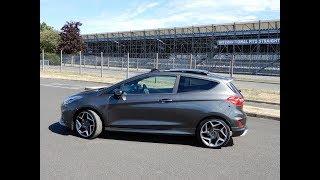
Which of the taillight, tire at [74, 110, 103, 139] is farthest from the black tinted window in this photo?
tire at [74, 110, 103, 139]

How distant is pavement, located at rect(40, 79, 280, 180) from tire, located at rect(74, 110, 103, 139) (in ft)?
0.51

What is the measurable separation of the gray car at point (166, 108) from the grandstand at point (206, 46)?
23413mm

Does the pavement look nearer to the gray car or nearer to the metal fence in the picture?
the gray car

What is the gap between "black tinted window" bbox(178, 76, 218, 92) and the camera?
25.9ft

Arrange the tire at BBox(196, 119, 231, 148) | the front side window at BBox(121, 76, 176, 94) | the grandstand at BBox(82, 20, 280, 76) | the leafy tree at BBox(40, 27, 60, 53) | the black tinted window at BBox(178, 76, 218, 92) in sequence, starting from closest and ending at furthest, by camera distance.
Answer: the tire at BBox(196, 119, 231, 148) < the black tinted window at BBox(178, 76, 218, 92) < the front side window at BBox(121, 76, 176, 94) < the grandstand at BBox(82, 20, 280, 76) < the leafy tree at BBox(40, 27, 60, 53)

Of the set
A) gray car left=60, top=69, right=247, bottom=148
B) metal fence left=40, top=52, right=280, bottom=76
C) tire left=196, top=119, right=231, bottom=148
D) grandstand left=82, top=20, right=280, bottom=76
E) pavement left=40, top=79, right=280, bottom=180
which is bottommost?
pavement left=40, top=79, right=280, bottom=180

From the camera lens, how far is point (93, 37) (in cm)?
6525

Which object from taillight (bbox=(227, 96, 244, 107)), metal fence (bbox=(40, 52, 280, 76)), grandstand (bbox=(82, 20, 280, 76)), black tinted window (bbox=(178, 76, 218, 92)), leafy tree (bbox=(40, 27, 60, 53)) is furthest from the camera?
leafy tree (bbox=(40, 27, 60, 53))

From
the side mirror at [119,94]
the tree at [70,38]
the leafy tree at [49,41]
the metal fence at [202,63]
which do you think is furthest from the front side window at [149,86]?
the leafy tree at [49,41]

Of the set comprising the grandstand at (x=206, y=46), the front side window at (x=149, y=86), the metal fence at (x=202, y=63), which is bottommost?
the front side window at (x=149, y=86)

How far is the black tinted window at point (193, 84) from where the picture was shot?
7.90 metres

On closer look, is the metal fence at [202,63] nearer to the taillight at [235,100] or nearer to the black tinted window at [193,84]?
the black tinted window at [193,84]

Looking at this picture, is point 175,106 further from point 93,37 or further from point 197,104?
point 93,37
